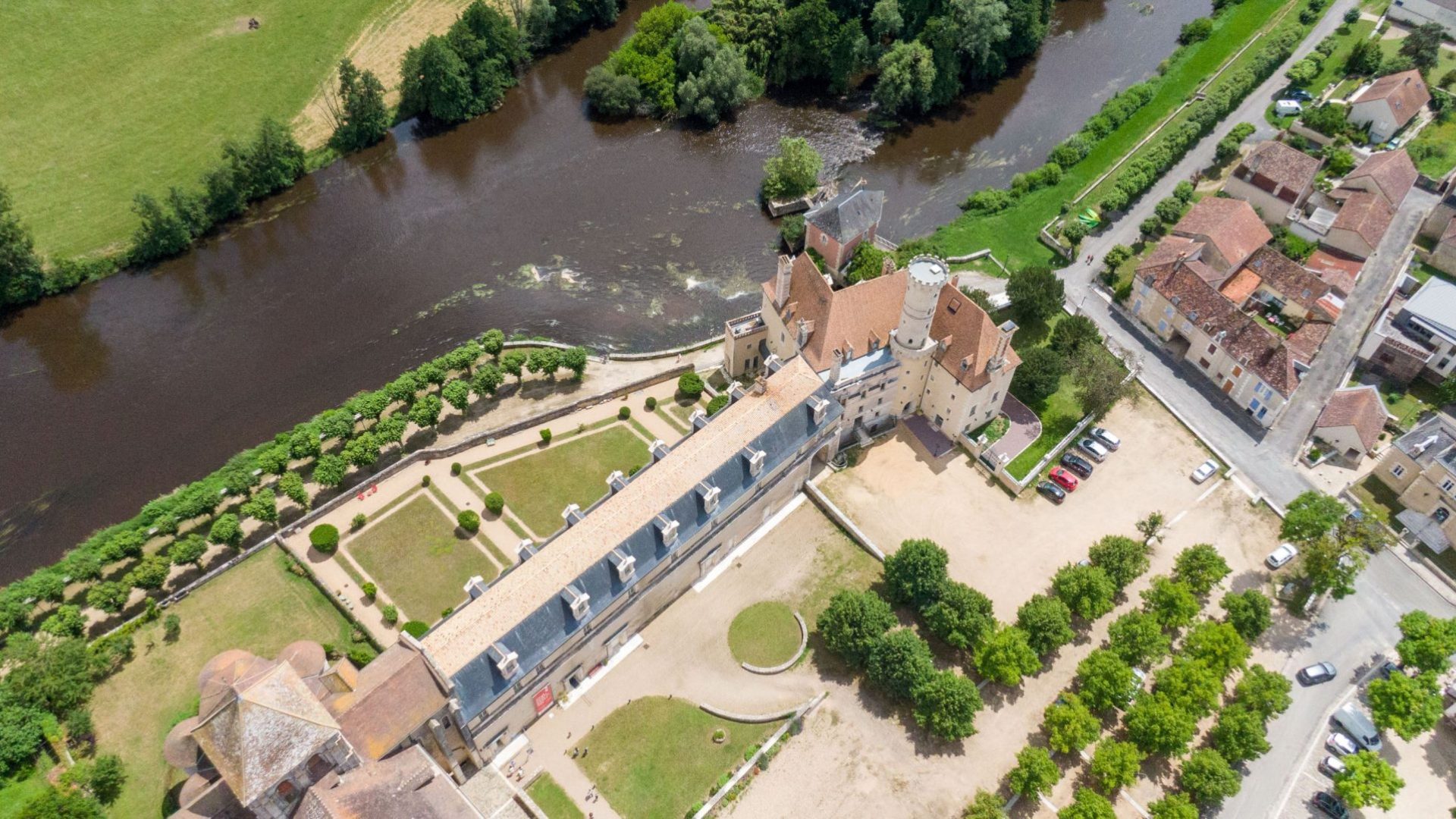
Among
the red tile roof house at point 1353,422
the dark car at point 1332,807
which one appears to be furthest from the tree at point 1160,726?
the red tile roof house at point 1353,422

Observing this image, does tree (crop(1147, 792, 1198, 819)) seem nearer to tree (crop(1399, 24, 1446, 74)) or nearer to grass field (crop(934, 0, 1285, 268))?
grass field (crop(934, 0, 1285, 268))

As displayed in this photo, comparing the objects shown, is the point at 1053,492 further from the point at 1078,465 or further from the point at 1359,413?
the point at 1359,413

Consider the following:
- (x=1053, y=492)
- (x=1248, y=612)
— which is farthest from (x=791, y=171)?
(x=1248, y=612)

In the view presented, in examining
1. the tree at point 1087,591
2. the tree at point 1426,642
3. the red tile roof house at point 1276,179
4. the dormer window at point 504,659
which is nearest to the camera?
the dormer window at point 504,659

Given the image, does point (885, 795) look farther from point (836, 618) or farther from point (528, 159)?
point (528, 159)

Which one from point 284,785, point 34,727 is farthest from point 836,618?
point 34,727

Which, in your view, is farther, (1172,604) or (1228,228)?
(1228,228)

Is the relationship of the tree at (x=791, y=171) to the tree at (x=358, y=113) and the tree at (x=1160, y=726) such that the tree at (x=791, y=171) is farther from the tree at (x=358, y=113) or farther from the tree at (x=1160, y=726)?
the tree at (x=1160, y=726)
